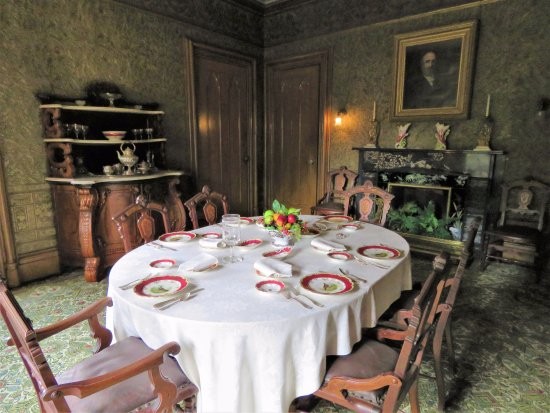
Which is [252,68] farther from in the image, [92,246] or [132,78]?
[92,246]

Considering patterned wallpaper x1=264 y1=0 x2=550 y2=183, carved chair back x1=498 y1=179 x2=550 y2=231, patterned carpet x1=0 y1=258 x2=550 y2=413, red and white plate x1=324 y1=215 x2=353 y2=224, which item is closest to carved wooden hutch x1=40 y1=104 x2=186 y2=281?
patterned carpet x1=0 y1=258 x2=550 y2=413

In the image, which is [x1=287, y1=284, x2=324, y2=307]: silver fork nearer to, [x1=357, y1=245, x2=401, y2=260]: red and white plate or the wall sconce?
[x1=357, y1=245, x2=401, y2=260]: red and white plate

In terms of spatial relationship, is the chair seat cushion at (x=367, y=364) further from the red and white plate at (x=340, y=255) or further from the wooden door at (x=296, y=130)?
the wooden door at (x=296, y=130)

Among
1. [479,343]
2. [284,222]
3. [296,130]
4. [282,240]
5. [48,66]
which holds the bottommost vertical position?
[479,343]

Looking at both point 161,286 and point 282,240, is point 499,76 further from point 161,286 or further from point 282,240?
point 161,286

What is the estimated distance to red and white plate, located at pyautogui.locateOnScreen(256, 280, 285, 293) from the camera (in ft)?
4.62

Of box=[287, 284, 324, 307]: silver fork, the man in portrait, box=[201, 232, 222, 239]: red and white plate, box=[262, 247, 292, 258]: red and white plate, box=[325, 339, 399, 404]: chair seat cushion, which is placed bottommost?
box=[325, 339, 399, 404]: chair seat cushion

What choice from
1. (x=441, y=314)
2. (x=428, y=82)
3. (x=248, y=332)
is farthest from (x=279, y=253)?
(x=428, y=82)

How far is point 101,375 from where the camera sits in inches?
41.1

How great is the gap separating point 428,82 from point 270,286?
140 inches

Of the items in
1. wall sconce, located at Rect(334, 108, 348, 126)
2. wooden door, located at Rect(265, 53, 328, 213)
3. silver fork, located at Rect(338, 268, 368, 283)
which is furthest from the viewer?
wooden door, located at Rect(265, 53, 328, 213)

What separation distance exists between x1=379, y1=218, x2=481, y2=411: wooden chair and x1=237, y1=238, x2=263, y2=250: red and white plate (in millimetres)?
775

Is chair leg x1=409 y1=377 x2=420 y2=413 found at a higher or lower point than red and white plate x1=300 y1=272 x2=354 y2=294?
lower

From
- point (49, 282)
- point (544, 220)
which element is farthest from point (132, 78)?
point (544, 220)
